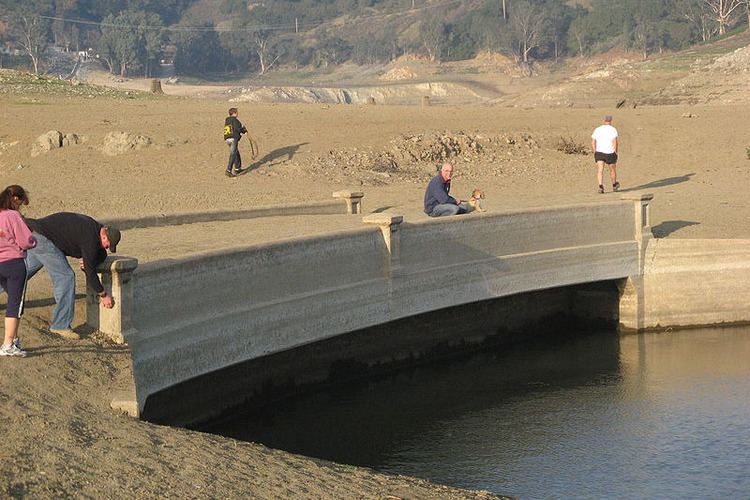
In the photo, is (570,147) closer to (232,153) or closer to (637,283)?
(232,153)

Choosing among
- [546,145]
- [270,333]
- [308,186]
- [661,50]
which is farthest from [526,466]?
[661,50]

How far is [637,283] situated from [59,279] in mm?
13465

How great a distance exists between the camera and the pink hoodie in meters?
12.6

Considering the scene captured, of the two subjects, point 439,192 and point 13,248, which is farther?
point 439,192

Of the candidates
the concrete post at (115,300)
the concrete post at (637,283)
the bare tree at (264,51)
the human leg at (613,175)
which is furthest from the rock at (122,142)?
the bare tree at (264,51)

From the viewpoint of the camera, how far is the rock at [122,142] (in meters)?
32.9

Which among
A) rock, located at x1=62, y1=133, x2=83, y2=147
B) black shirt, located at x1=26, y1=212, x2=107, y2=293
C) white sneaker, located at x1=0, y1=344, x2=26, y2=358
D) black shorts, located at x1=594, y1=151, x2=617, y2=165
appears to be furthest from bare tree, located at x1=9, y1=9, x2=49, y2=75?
white sneaker, located at x1=0, y1=344, x2=26, y2=358

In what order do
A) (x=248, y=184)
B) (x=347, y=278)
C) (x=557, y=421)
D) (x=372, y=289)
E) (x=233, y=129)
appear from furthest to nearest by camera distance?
(x=248, y=184)
(x=233, y=129)
(x=557, y=421)
(x=372, y=289)
(x=347, y=278)

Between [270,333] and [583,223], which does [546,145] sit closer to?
[583,223]

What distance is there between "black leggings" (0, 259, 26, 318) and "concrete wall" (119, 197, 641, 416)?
160 cm

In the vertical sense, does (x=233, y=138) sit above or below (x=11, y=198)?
above

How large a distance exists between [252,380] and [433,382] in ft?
11.8

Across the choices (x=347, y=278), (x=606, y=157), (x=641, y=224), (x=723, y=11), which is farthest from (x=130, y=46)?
(x=347, y=278)

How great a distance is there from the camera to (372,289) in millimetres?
18703
